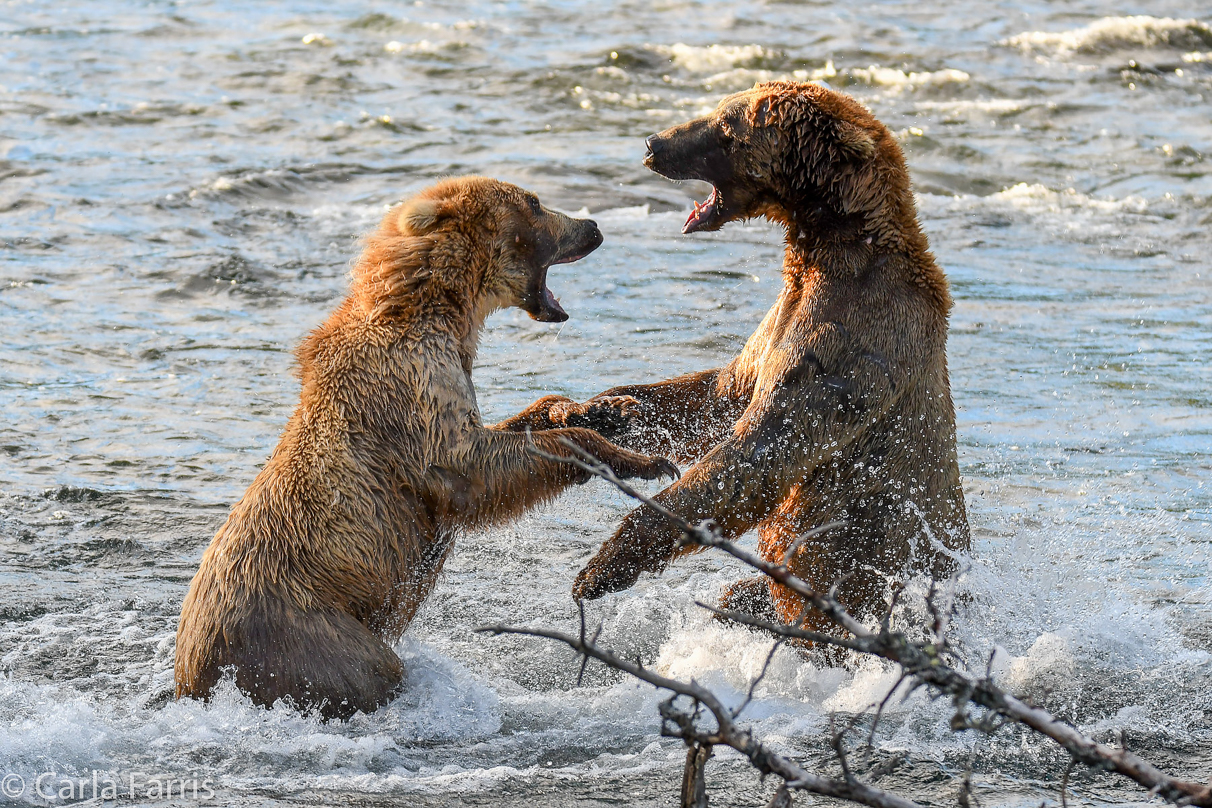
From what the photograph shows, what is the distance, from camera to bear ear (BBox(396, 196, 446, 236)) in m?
5.73

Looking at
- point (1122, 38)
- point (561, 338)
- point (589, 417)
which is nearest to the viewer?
point (589, 417)

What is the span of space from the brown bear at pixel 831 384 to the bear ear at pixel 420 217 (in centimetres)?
106

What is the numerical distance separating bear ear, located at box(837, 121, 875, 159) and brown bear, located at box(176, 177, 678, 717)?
1.37m

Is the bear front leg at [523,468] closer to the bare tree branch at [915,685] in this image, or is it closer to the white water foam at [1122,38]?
the bare tree branch at [915,685]

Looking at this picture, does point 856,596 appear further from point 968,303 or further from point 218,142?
point 218,142

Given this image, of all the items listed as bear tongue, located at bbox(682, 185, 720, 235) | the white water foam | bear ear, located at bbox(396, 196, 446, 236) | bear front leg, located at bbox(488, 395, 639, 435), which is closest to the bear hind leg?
bear front leg, located at bbox(488, 395, 639, 435)

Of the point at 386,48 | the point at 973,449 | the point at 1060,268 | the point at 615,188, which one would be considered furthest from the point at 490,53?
the point at 973,449

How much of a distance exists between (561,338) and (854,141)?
4.98 metres

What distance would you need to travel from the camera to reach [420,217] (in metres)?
5.73

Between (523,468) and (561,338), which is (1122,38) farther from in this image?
(523,468)

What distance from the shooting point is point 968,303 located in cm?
1133

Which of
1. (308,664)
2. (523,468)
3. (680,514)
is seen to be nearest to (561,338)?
(523,468)

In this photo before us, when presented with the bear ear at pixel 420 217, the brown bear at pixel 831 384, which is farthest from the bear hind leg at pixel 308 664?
the bear ear at pixel 420 217

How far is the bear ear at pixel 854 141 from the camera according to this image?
18.3 feet
